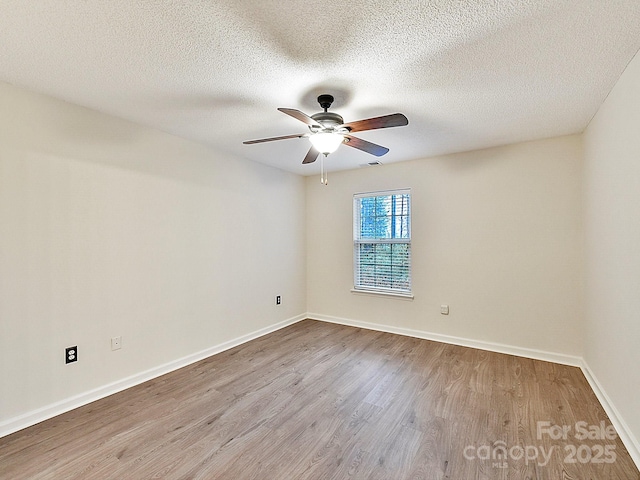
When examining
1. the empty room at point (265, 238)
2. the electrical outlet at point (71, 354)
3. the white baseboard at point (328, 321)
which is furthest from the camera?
the electrical outlet at point (71, 354)

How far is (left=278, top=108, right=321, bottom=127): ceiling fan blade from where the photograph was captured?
1917 mm

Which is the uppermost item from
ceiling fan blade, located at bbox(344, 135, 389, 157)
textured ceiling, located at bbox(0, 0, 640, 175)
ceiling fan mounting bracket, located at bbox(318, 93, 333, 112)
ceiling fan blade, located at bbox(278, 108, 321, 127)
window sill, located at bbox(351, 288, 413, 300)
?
textured ceiling, located at bbox(0, 0, 640, 175)

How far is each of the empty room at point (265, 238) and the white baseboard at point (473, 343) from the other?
0.03 m

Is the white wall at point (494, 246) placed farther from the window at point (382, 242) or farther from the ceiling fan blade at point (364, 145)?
the ceiling fan blade at point (364, 145)

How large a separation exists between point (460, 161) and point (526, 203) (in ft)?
2.85

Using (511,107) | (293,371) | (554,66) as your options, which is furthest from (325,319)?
(554,66)

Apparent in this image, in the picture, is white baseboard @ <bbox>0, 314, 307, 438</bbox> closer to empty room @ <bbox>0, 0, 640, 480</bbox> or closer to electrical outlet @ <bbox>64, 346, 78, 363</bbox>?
empty room @ <bbox>0, 0, 640, 480</bbox>

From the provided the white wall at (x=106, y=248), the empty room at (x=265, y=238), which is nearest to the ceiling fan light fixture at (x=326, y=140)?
the empty room at (x=265, y=238)

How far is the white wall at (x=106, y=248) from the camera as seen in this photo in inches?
84.4

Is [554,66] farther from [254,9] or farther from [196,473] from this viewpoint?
[196,473]

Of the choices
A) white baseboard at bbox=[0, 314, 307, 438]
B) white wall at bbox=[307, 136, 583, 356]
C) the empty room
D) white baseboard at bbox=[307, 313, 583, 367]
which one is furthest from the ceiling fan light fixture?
white baseboard at bbox=[307, 313, 583, 367]

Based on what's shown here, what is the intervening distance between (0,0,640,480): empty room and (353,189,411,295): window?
100mm

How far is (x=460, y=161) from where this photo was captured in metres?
3.76

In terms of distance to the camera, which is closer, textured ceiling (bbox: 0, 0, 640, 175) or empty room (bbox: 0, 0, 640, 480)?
textured ceiling (bbox: 0, 0, 640, 175)
